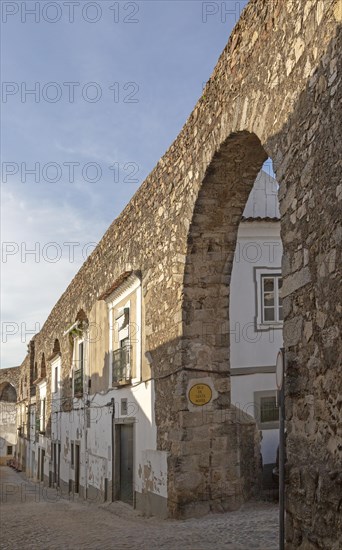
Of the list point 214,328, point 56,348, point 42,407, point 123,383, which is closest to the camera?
point 214,328

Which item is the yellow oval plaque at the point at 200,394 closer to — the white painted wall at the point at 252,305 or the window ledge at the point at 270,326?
the white painted wall at the point at 252,305

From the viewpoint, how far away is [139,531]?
24.1ft

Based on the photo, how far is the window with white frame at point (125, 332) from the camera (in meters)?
10.2

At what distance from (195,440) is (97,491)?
5.34m

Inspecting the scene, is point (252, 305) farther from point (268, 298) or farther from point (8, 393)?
point (8, 393)

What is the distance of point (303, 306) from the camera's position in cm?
484

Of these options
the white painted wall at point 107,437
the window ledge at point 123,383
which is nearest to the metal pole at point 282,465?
the white painted wall at point 107,437

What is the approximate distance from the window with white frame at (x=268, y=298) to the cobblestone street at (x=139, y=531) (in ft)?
10.8

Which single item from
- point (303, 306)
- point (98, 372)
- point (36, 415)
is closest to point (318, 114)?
point (303, 306)

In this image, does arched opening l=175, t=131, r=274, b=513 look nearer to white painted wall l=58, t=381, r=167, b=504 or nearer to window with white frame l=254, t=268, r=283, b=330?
white painted wall l=58, t=381, r=167, b=504

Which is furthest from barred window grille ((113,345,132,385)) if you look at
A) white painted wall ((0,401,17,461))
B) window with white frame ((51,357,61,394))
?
white painted wall ((0,401,17,461))

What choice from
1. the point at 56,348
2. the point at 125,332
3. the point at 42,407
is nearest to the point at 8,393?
the point at 42,407

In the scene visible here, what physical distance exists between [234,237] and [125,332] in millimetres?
3727

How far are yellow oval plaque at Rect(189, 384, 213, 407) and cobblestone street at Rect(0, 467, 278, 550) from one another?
4.08ft
